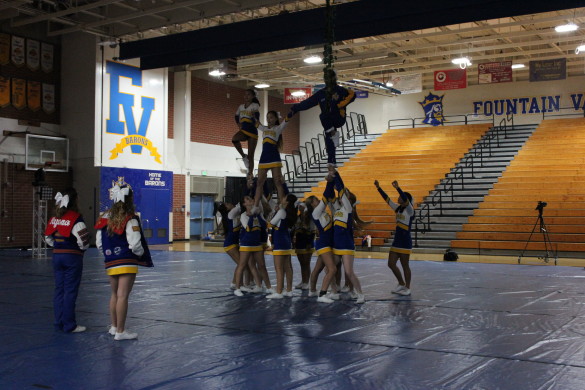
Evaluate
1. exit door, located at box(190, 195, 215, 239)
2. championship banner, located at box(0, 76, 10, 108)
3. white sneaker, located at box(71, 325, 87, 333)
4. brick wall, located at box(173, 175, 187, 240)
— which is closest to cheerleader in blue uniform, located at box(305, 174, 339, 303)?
white sneaker, located at box(71, 325, 87, 333)

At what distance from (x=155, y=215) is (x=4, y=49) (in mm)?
→ 8666

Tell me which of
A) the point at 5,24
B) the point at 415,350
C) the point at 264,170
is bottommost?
the point at 415,350

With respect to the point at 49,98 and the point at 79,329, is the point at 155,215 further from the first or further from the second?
the point at 79,329

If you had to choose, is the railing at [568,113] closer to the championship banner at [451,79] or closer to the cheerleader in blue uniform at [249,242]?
the championship banner at [451,79]

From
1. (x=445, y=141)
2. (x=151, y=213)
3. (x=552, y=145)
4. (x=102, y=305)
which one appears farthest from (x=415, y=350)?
(x=445, y=141)

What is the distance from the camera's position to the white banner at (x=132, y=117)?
2417cm

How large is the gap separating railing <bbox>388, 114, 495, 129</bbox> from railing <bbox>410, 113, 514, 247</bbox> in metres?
0.99

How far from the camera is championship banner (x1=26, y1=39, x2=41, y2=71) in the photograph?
23.4 metres

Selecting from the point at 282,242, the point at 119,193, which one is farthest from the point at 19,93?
the point at 119,193

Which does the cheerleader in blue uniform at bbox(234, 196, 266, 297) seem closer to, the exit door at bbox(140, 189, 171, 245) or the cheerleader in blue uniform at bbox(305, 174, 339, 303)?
the cheerleader in blue uniform at bbox(305, 174, 339, 303)

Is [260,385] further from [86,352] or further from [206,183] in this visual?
[206,183]

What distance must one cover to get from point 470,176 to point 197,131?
12.8 metres

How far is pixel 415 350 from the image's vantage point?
6.63 metres

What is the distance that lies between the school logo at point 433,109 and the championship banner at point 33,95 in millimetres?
19884
